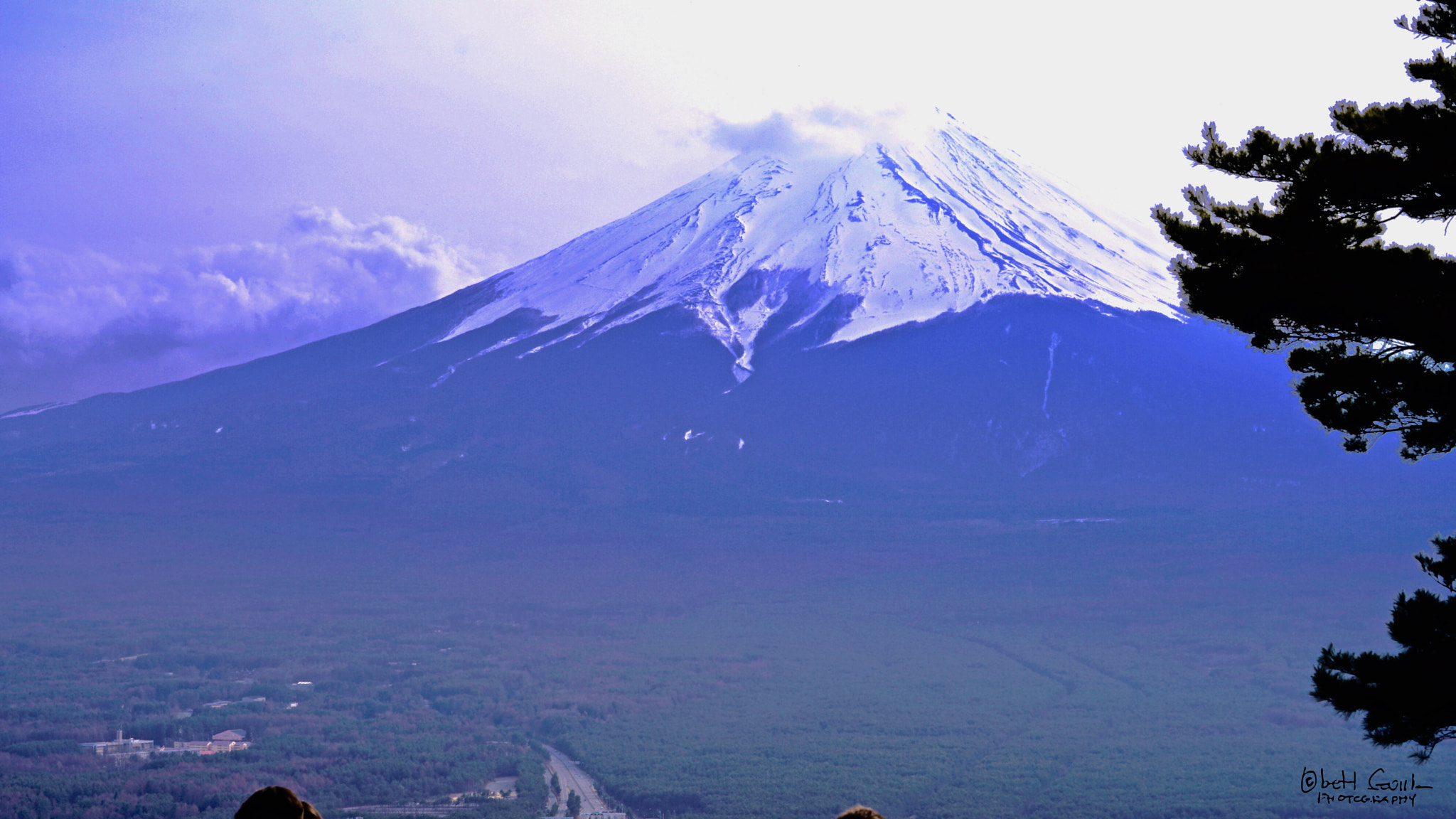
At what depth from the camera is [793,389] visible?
131 meters

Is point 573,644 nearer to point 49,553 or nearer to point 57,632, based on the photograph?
point 57,632

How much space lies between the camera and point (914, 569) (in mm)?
105125

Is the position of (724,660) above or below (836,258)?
below

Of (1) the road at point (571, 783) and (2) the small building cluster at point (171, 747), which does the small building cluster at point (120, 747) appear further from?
(1) the road at point (571, 783)

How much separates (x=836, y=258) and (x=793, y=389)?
1839 cm

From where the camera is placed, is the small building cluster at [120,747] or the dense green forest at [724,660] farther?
the small building cluster at [120,747]

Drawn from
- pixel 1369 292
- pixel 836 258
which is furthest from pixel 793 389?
pixel 1369 292

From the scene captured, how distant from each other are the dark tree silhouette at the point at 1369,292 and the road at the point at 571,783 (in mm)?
51936

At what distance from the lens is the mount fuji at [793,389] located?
12631cm

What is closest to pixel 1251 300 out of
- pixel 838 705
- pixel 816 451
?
pixel 838 705

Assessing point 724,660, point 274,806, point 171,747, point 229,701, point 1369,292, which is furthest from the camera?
point 724,660

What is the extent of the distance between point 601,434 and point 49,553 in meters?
54.0

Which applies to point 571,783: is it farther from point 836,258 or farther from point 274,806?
point 836,258

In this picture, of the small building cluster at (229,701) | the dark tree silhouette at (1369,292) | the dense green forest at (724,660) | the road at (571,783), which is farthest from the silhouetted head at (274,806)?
the small building cluster at (229,701)
